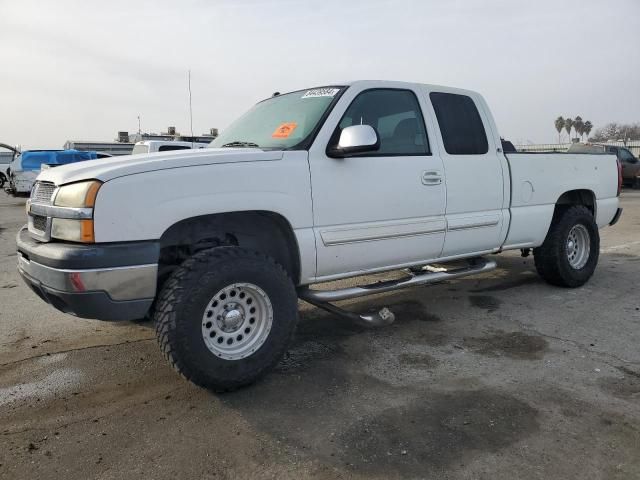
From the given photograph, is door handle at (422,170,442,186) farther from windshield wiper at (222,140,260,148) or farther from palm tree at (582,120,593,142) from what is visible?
palm tree at (582,120,593,142)

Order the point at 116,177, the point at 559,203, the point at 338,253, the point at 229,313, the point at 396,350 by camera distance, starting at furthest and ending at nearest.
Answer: the point at 559,203 → the point at 396,350 → the point at 338,253 → the point at 229,313 → the point at 116,177

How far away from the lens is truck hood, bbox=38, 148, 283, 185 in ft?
9.30

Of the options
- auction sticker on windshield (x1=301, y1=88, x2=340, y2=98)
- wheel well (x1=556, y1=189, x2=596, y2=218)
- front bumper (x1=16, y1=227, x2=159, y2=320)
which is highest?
auction sticker on windshield (x1=301, y1=88, x2=340, y2=98)

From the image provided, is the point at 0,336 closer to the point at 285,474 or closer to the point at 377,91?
the point at 285,474

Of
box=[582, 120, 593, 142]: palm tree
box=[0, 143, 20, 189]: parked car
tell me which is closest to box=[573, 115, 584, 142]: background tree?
box=[582, 120, 593, 142]: palm tree

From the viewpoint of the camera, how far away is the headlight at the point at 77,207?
2750mm

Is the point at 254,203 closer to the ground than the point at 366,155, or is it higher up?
closer to the ground

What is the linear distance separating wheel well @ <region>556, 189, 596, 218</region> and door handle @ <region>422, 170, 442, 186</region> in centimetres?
216

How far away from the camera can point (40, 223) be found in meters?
3.22

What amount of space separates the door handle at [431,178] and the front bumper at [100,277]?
2126mm

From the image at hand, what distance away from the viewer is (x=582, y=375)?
338cm

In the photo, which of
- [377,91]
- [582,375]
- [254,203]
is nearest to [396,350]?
[582,375]

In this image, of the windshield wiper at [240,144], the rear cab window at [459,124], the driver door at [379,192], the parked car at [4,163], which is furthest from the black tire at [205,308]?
the parked car at [4,163]

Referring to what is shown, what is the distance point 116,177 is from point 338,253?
1547 millimetres
